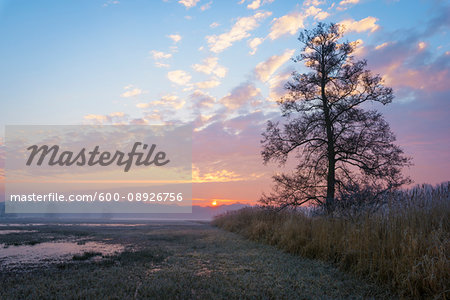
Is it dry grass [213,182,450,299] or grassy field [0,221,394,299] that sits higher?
dry grass [213,182,450,299]

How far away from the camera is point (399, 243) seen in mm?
5996

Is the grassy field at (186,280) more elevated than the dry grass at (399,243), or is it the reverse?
the dry grass at (399,243)

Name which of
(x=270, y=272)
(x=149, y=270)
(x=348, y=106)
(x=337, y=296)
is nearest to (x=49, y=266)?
(x=149, y=270)

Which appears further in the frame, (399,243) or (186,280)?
(399,243)

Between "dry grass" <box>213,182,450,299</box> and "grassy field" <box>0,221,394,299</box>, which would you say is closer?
"dry grass" <box>213,182,450,299</box>

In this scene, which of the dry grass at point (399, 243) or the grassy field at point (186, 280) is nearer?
the dry grass at point (399, 243)

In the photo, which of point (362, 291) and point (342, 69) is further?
point (342, 69)

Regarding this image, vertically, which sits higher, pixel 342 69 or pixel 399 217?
pixel 342 69

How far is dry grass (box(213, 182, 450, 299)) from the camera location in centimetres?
489

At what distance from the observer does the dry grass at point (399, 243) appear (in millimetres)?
4891

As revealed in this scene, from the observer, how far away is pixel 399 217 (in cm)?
663

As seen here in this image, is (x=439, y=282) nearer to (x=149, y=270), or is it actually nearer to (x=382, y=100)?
(x=149, y=270)

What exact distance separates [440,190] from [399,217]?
82.9 inches

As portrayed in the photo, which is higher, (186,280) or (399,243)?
(399,243)
